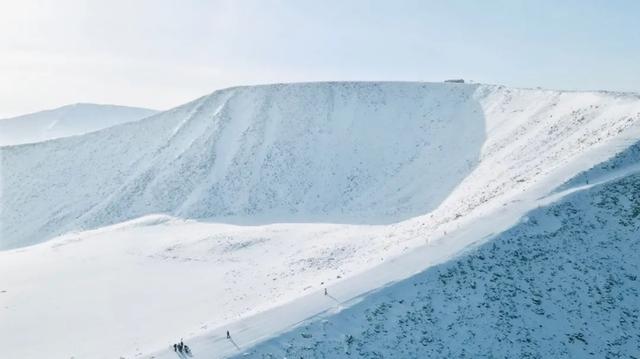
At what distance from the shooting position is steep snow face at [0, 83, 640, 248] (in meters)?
45.8

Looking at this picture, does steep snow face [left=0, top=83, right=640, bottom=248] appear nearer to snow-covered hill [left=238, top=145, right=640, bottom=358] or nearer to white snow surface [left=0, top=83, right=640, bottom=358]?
white snow surface [left=0, top=83, right=640, bottom=358]

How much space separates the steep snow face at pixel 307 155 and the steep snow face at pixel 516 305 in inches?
398

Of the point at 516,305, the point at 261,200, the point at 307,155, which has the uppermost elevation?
the point at 307,155

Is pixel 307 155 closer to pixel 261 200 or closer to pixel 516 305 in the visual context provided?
pixel 261 200

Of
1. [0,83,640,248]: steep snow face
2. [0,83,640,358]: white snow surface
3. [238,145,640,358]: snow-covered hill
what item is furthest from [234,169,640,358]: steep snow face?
[0,83,640,248]: steep snow face

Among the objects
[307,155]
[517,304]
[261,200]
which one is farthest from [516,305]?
[307,155]

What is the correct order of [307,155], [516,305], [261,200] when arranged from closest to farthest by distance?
[516,305]
[261,200]
[307,155]

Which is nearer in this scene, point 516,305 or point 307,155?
point 516,305

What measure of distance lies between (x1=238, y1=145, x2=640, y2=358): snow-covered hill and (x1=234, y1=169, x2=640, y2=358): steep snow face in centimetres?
4

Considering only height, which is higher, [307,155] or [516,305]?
[307,155]

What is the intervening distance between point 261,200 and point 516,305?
1576 inches

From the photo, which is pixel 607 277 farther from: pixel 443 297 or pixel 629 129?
pixel 629 129

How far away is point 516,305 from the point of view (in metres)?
19.7

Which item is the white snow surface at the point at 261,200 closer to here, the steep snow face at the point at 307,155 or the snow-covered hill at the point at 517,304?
the steep snow face at the point at 307,155
